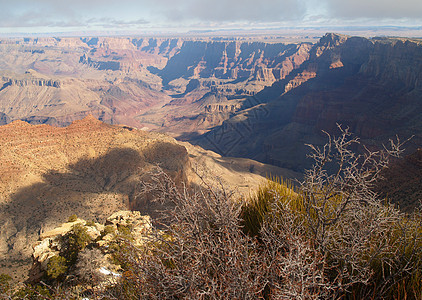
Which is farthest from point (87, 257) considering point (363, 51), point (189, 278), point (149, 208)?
point (363, 51)

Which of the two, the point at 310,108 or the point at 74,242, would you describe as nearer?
the point at 74,242

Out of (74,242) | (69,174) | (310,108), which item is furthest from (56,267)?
(310,108)

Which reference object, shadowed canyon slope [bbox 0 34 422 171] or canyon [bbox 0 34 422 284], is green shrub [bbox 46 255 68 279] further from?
shadowed canyon slope [bbox 0 34 422 171]

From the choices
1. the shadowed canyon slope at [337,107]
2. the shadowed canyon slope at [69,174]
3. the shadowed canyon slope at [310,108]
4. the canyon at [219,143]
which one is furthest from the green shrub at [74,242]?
the shadowed canyon slope at [310,108]

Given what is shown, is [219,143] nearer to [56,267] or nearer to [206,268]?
[56,267]

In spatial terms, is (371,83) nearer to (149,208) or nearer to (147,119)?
(149,208)

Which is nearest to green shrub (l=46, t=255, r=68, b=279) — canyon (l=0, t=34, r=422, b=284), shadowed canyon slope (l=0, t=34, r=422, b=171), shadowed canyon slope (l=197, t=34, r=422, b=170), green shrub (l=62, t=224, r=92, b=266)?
green shrub (l=62, t=224, r=92, b=266)

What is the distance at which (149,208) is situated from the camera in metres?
31.3

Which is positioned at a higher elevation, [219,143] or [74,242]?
[74,242]

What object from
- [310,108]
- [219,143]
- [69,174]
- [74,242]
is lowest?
[219,143]

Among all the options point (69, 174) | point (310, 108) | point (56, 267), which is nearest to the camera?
point (56, 267)

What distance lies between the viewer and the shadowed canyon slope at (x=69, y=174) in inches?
1070

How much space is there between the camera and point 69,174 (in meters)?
35.2

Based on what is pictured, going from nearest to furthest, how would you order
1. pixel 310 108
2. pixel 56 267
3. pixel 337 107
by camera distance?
pixel 56 267 < pixel 337 107 < pixel 310 108
